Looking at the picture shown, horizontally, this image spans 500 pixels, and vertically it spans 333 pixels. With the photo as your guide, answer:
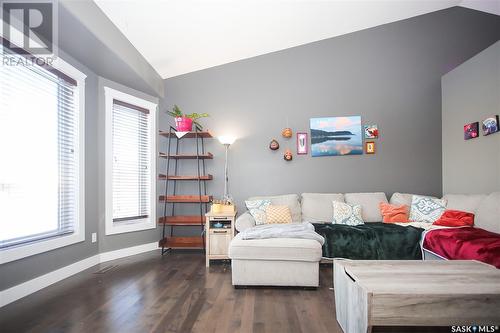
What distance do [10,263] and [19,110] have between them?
4.74 ft

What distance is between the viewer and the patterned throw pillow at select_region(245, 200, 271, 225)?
347 centimetres

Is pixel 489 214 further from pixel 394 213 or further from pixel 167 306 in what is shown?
→ pixel 167 306

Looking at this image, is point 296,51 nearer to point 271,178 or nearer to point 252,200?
point 271,178

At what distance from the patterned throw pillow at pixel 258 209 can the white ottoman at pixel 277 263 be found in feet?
2.83

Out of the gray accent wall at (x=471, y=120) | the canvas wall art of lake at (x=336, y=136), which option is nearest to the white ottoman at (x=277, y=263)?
the canvas wall art of lake at (x=336, y=136)

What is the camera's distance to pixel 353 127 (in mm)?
4039

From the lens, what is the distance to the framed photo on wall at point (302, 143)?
4078 millimetres


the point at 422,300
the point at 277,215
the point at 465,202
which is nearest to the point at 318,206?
the point at 277,215

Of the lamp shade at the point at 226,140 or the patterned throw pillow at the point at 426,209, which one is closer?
the patterned throw pillow at the point at 426,209

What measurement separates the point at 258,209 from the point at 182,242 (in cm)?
131

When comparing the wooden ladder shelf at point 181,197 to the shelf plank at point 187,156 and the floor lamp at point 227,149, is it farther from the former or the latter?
the floor lamp at point 227,149

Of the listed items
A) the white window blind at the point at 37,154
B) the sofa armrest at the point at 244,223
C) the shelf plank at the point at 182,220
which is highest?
the white window blind at the point at 37,154

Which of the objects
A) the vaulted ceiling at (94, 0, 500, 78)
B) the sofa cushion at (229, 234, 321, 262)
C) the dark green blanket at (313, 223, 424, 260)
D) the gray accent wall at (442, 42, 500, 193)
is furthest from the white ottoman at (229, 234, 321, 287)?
the vaulted ceiling at (94, 0, 500, 78)

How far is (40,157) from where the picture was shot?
2.66 m
